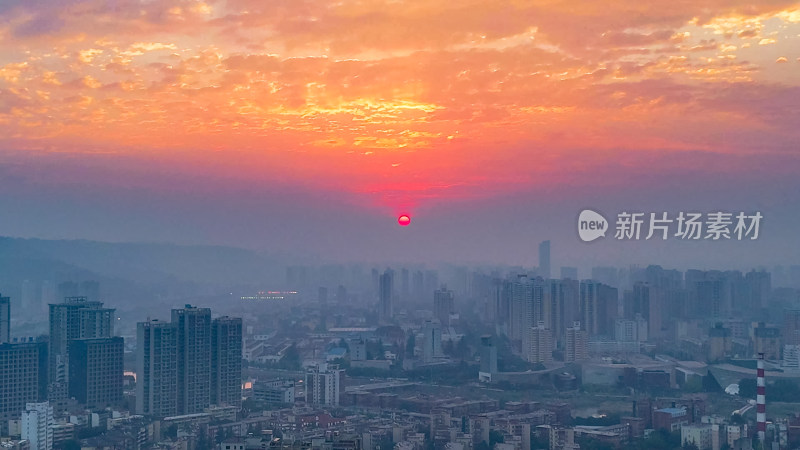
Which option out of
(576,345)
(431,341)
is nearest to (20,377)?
(431,341)

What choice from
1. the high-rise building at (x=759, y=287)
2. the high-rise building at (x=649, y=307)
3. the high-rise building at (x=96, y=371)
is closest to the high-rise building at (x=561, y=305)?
the high-rise building at (x=649, y=307)

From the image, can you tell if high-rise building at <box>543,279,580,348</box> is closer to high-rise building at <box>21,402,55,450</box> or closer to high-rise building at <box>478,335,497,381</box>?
high-rise building at <box>478,335,497,381</box>

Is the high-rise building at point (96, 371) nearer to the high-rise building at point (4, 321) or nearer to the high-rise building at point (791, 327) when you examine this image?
the high-rise building at point (4, 321)

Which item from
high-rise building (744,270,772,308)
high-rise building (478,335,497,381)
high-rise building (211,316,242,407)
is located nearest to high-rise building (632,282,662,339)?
high-rise building (744,270,772,308)

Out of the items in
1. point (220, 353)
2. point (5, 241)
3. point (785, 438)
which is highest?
point (5, 241)

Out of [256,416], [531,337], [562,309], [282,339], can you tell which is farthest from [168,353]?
[562,309]

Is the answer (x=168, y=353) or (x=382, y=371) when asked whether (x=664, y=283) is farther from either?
(x=168, y=353)

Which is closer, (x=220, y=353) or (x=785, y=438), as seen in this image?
(x=785, y=438)
